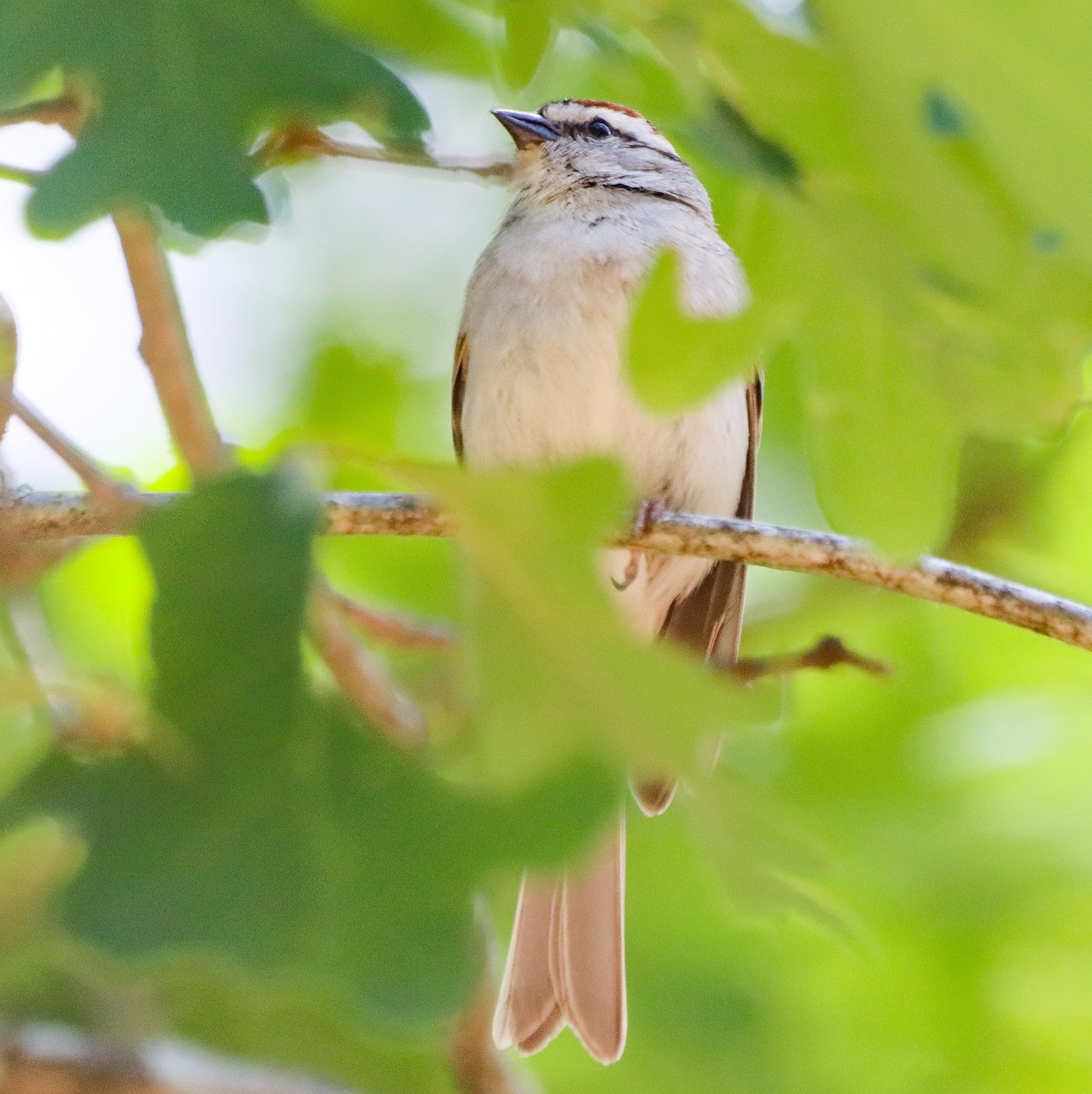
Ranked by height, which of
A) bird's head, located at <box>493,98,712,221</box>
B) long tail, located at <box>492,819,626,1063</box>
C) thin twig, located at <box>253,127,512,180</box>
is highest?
thin twig, located at <box>253,127,512,180</box>

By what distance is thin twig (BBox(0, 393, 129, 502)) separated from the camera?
1859 millimetres

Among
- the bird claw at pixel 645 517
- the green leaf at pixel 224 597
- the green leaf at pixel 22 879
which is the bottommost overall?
the green leaf at pixel 22 879

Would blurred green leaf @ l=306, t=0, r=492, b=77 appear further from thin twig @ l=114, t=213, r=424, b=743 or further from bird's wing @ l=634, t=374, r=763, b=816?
bird's wing @ l=634, t=374, r=763, b=816

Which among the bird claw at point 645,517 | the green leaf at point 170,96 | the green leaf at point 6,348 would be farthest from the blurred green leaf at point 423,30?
the bird claw at point 645,517

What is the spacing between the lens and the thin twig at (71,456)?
1859mm

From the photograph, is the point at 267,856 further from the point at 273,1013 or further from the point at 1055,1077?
the point at 1055,1077

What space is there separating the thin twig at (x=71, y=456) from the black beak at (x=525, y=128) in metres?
1.63

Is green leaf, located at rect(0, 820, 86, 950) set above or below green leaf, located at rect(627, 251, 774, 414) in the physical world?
below

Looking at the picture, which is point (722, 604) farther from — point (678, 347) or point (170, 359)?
point (678, 347)

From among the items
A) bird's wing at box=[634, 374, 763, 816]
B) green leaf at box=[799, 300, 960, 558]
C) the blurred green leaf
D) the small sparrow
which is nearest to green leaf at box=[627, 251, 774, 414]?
green leaf at box=[799, 300, 960, 558]

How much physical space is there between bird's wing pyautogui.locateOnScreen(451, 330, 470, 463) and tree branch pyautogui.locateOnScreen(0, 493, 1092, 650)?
116cm

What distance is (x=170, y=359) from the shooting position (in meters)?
2.22

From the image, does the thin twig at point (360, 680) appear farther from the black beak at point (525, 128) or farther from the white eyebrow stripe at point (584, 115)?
the white eyebrow stripe at point (584, 115)

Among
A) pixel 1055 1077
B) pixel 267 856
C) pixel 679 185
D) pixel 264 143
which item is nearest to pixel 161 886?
pixel 267 856
